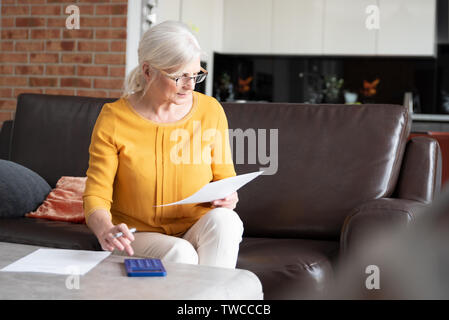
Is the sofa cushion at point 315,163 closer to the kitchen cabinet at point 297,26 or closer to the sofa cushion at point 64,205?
the sofa cushion at point 64,205

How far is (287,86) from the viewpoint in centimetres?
668

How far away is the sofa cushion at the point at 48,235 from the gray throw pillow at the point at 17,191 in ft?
0.30

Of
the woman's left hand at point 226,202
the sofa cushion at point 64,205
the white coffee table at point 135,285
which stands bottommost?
the sofa cushion at point 64,205

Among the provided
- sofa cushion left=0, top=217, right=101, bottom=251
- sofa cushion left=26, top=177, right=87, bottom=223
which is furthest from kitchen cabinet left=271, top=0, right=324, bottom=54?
sofa cushion left=0, top=217, right=101, bottom=251

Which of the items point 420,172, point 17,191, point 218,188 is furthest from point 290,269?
point 17,191

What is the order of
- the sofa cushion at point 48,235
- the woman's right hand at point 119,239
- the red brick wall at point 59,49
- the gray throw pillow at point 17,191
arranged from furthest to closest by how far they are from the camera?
the red brick wall at point 59,49 → the gray throw pillow at point 17,191 → the sofa cushion at point 48,235 → the woman's right hand at point 119,239

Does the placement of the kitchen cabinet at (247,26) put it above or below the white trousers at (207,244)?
above

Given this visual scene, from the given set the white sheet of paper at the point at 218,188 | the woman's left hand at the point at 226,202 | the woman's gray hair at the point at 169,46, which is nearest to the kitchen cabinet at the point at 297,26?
the woman's gray hair at the point at 169,46

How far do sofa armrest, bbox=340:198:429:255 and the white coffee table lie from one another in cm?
64

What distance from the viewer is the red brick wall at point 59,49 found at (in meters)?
3.76
